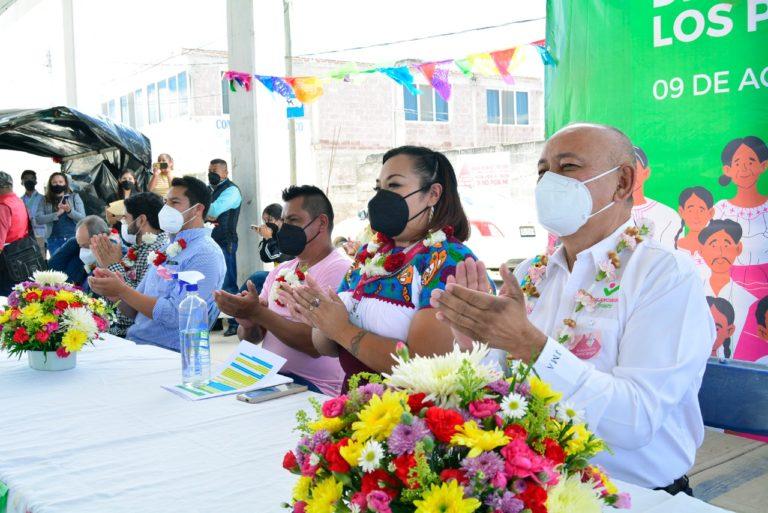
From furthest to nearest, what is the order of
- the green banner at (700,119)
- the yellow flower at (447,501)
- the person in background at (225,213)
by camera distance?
the person in background at (225,213), the green banner at (700,119), the yellow flower at (447,501)

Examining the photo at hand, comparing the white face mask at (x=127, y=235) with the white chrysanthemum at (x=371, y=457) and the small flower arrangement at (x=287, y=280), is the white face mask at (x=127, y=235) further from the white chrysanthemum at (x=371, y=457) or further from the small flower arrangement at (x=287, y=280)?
the white chrysanthemum at (x=371, y=457)

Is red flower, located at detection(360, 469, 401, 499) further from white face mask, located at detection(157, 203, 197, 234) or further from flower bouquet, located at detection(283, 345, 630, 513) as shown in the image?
white face mask, located at detection(157, 203, 197, 234)

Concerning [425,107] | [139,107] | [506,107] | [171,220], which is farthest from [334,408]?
[139,107]

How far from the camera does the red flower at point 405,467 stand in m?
0.88

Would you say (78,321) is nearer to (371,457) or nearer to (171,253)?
(171,253)

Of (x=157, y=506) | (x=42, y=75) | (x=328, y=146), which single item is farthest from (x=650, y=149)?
(x=42, y=75)

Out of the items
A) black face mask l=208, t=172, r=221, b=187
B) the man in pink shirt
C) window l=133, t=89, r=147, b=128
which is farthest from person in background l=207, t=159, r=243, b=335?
A: window l=133, t=89, r=147, b=128

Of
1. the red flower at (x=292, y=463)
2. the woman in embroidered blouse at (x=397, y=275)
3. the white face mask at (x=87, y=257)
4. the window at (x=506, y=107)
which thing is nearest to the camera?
the red flower at (x=292, y=463)

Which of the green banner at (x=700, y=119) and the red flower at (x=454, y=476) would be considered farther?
the green banner at (x=700, y=119)

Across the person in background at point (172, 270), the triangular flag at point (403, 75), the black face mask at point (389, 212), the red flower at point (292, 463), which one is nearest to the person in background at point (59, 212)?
the triangular flag at point (403, 75)

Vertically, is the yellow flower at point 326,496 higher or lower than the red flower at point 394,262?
lower

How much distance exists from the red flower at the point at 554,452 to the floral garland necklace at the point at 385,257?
61.3 inches

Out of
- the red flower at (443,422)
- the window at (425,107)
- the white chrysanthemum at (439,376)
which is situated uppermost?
the window at (425,107)

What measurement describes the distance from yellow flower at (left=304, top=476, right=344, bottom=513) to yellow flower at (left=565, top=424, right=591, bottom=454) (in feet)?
1.03
